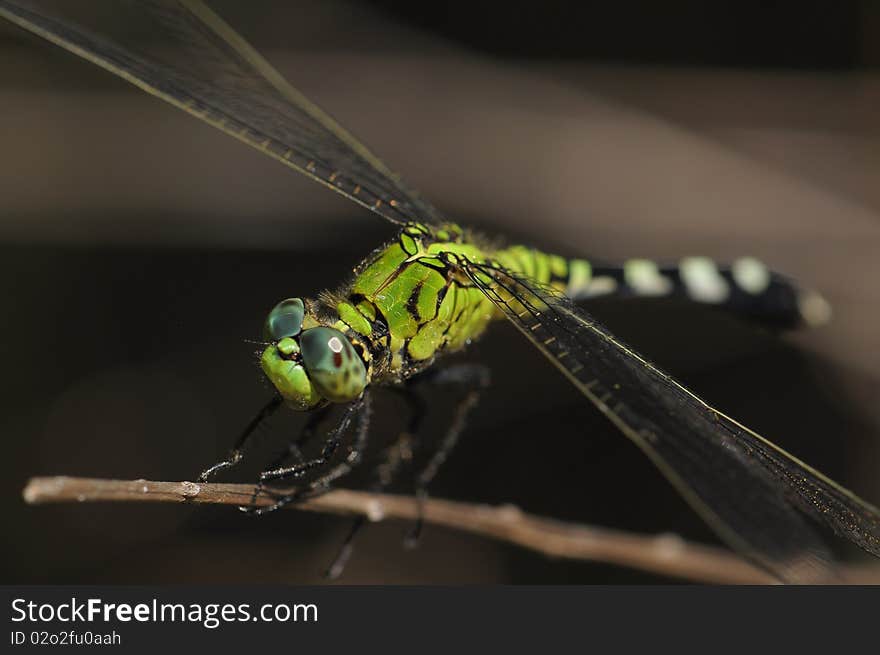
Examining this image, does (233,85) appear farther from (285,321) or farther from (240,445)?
(240,445)


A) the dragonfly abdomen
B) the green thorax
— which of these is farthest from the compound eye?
the dragonfly abdomen

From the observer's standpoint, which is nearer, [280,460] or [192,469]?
[280,460]

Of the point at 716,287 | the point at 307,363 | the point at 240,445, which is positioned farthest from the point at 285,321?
the point at 716,287

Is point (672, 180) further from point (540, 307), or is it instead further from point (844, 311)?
point (540, 307)

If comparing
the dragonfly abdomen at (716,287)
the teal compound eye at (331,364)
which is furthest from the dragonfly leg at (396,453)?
the dragonfly abdomen at (716,287)

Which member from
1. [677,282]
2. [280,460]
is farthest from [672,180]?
[280,460]

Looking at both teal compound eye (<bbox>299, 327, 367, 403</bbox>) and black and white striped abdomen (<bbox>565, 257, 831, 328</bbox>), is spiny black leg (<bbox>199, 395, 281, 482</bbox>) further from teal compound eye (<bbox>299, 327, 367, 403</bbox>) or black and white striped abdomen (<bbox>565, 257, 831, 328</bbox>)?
black and white striped abdomen (<bbox>565, 257, 831, 328</bbox>)

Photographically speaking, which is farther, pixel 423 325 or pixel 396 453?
pixel 396 453
